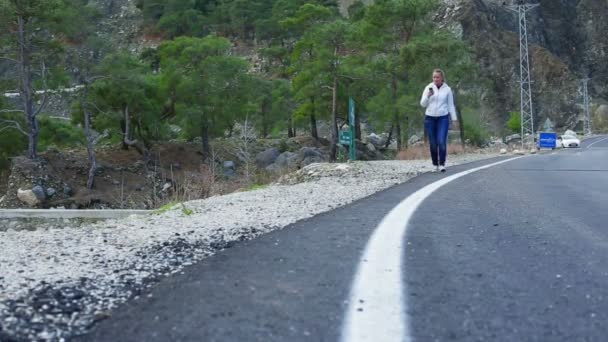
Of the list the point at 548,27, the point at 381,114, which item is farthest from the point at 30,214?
the point at 548,27

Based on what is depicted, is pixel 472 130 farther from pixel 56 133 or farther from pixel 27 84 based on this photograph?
pixel 27 84

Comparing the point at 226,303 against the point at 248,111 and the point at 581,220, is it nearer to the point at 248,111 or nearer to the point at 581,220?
the point at 581,220

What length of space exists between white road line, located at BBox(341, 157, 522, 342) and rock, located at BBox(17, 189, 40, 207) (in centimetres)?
2787

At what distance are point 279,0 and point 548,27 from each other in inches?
2115

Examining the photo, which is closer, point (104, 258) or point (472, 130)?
point (104, 258)

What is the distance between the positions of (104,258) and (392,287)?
6.05 ft

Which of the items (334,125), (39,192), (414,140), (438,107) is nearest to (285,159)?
(334,125)

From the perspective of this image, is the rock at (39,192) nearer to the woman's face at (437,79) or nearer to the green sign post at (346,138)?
the green sign post at (346,138)

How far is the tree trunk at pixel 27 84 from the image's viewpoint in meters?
30.0

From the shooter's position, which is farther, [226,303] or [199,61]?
[199,61]

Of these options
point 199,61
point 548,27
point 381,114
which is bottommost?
point 381,114

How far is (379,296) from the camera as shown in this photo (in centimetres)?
273

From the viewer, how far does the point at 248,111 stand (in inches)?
1628

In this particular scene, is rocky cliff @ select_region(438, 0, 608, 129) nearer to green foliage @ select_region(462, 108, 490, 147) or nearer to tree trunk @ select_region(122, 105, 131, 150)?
green foliage @ select_region(462, 108, 490, 147)
